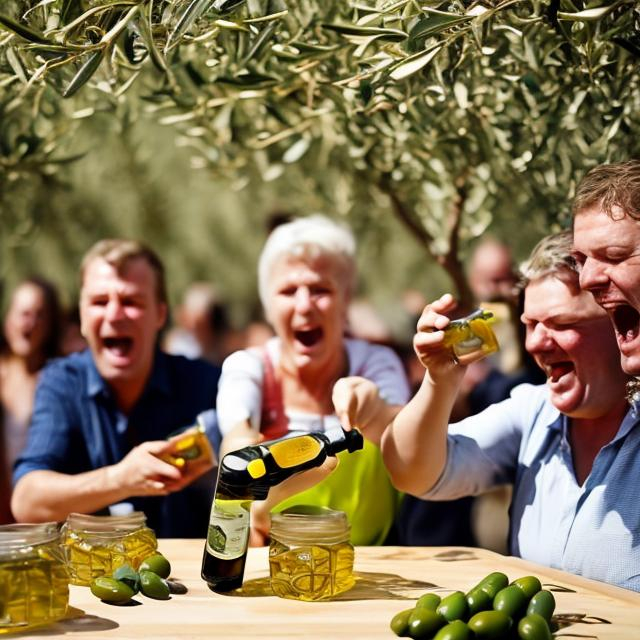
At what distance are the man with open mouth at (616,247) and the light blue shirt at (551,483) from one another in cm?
30

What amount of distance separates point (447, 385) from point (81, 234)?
5.71 m

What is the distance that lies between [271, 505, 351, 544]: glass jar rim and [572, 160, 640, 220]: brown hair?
0.84 meters

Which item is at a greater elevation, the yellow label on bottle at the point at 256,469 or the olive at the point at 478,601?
the yellow label on bottle at the point at 256,469

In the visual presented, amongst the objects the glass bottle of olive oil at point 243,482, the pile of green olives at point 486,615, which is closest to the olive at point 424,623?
the pile of green olives at point 486,615

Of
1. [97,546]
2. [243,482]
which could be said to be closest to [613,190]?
[243,482]

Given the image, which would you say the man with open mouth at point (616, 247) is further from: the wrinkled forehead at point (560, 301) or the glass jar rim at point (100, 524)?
the glass jar rim at point (100, 524)

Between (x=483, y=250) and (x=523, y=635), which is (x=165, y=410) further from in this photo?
(x=483, y=250)

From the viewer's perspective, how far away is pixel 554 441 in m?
2.50

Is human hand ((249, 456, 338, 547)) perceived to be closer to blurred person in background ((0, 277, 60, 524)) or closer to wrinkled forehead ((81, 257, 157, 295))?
wrinkled forehead ((81, 257, 157, 295))

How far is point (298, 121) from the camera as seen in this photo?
363cm

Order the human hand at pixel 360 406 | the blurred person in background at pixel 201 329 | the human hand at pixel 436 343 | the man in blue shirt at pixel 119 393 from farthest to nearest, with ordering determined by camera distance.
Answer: the blurred person in background at pixel 201 329 → the man in blue shirt at pixel 119 393 → the human hand at pixel 360 406 → the human hand at pixel 436 343

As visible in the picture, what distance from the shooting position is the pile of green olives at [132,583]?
194 cm

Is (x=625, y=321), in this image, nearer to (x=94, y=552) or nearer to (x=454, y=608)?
(x=454, y=608)

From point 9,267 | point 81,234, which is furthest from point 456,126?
point 9,267
